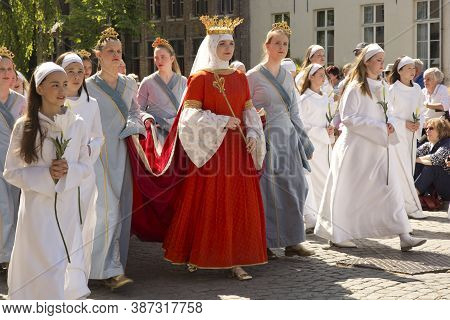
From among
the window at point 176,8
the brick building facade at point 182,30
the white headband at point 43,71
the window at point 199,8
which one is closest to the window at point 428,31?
the brick building facade at point 182,30

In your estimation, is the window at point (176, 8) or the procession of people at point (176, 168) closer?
the procession of people at point (176, 168)

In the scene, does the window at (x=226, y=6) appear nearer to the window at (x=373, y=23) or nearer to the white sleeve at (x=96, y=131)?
the window at (x=373, y=23)

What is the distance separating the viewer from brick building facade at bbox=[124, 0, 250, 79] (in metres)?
34.2

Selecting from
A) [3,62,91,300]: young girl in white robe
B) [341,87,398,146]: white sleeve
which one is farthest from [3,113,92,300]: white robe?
[341,87,398,146]: white sleeve

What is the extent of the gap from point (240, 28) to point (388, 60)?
844 cm

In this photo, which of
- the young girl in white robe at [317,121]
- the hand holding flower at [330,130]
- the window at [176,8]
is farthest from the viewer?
the window at [176,8]

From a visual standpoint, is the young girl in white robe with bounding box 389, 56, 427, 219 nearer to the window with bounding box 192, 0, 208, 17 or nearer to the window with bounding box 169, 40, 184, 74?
the window with bounding box 192, 0, 208, 17

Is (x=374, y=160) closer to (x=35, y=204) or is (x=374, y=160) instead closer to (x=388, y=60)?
(x=35, y=204)

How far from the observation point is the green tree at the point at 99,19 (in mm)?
→ 30922

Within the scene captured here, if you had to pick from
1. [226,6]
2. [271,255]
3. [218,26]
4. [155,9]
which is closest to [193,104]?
[218,26]

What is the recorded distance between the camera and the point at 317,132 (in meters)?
11.4

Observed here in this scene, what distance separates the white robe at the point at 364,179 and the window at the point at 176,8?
29328 millimetres

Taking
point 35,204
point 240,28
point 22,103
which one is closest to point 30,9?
point 240,28

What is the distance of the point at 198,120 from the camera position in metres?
7.50
